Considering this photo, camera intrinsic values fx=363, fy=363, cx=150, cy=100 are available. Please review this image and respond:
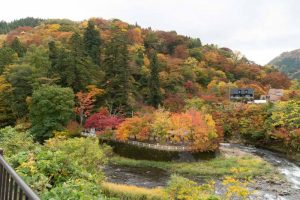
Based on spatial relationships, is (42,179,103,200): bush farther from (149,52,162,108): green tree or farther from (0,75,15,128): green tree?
(149,52,162,108): green tree

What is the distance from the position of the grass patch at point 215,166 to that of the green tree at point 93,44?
1988 cm

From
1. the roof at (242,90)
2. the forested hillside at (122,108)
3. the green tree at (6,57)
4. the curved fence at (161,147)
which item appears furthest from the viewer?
the roof at (242,90)

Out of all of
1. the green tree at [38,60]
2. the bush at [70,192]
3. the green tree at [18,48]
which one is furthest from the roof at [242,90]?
the bush at [70,192]

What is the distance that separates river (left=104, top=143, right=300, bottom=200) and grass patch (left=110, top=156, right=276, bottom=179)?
1.11 m

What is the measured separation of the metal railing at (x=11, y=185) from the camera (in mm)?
3287

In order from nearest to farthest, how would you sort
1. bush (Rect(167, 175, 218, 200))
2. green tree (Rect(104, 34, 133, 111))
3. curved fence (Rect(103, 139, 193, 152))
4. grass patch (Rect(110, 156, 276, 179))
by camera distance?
bush (Rect(167, 175, 218, 200)) → grass patch (Rect(110, 156, 276, 179)) → curved fence (Rect(103, 139, 193, 152)) → green tree (Rect(104, 34, 133, 111))

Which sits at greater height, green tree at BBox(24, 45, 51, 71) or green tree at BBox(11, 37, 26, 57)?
green tree at BBox(11, 37, 26, 57)

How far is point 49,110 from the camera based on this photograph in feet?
117

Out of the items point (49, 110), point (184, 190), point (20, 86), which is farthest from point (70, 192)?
point (20, 86)

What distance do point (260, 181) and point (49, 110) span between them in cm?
2083

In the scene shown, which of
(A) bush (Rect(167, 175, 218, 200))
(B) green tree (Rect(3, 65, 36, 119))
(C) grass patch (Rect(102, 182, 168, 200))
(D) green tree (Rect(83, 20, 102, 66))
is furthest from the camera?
(D) green tree (Rect(83, 20, 102, 66))

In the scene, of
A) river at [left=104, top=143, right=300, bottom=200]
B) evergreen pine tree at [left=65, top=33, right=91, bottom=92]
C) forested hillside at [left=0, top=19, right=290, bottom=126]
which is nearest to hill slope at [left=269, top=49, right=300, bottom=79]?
forested hillside at [left=0, top=19, right=290, bottom=126]

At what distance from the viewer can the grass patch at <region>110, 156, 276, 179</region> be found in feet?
92.5

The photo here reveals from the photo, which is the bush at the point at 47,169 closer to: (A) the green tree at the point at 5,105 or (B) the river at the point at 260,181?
(B) the river at the point at 260,181
